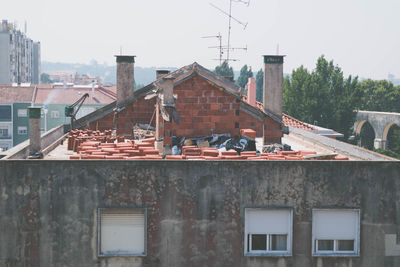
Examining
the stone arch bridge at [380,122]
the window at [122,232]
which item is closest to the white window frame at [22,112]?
the stone arch bridge at [380,122]

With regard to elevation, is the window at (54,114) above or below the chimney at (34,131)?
above

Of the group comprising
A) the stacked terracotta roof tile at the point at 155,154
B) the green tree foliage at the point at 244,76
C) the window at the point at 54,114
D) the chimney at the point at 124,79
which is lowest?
the stacked terracotta roof tile at the point at 155,154

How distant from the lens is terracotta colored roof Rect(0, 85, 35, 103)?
352ft

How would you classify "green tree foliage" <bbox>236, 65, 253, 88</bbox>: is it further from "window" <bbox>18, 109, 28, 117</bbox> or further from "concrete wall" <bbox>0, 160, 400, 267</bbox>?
"concrete wall" <bbox>0, 160, 400, 267</bbox>

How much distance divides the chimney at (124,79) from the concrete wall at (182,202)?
1008 cm

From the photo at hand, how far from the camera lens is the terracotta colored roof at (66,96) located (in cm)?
10838

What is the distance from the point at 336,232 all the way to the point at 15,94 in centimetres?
10136

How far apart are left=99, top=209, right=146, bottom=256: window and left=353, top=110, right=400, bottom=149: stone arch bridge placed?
8210cm

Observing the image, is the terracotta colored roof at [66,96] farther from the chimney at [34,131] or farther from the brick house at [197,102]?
the chimney at [34,131]

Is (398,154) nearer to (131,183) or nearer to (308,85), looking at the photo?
(308,85)

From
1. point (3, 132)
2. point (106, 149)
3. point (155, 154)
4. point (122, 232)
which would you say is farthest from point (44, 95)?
point (122, 232)

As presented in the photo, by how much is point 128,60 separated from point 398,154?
55.1 metres

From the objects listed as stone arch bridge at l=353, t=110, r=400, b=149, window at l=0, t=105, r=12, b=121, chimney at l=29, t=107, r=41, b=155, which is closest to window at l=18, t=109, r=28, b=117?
window at l=0, t=105, r=12, b=121

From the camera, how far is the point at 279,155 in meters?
15.8
